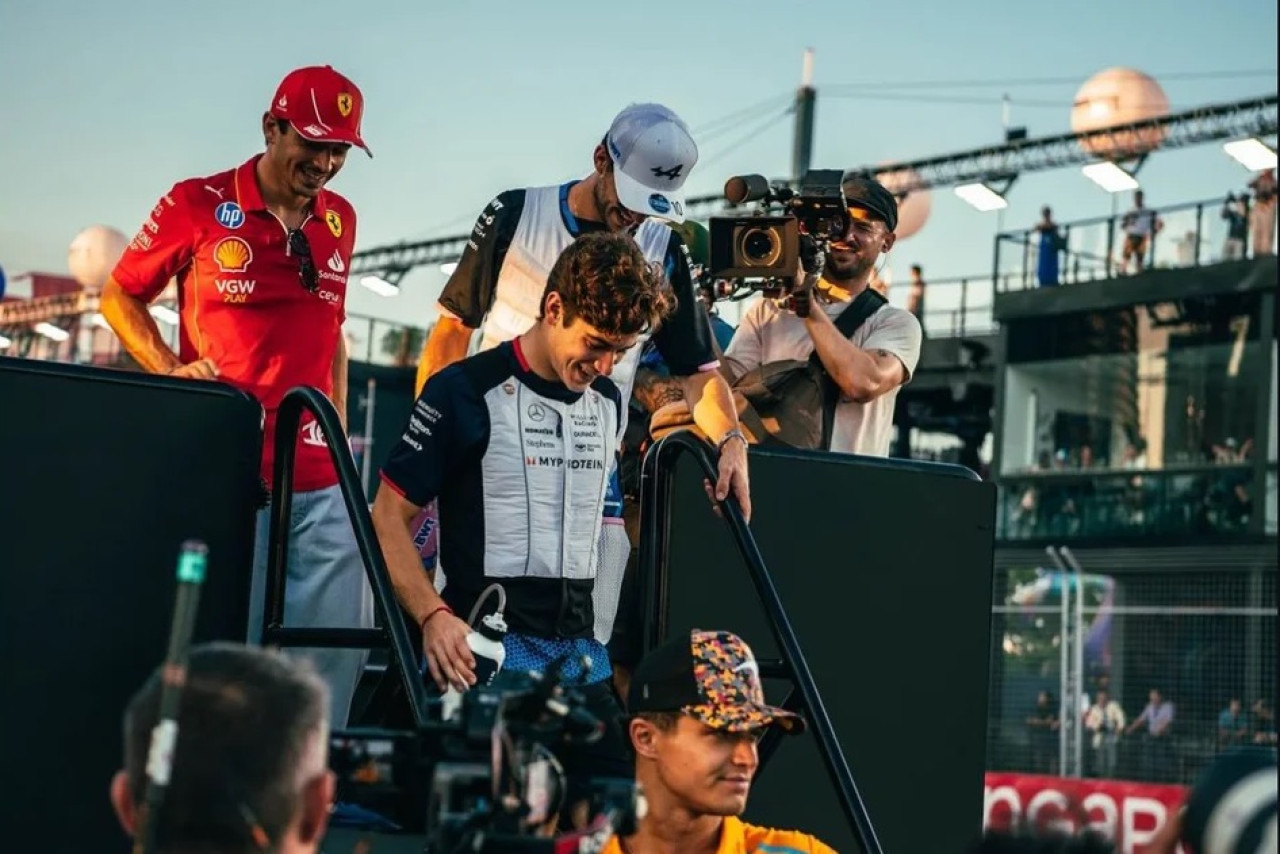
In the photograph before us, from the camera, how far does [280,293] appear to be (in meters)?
6.08

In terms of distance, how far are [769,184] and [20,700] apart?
2.94 metres

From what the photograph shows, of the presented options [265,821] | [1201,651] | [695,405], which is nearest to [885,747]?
[695,405]

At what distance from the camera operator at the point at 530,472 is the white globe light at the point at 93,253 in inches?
1331

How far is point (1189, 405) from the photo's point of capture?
3203 cm

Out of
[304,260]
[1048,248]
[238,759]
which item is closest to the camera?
[238,759]

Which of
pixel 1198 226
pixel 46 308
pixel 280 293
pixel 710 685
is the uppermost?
pixel 1198 226

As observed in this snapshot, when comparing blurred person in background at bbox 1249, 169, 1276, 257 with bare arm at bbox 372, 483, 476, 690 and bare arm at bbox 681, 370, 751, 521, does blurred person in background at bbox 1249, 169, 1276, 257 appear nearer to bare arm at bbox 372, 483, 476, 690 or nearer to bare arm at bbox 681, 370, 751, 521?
bare arm at bbox 681, 370, 751, 521

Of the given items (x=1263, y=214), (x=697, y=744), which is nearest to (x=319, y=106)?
(x=697, y=744)

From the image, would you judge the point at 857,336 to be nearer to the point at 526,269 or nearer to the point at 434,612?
the point at 526,269

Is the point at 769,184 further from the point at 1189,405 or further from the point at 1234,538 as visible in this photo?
the point at 1189,405

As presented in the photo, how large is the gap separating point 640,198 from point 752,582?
113 cm

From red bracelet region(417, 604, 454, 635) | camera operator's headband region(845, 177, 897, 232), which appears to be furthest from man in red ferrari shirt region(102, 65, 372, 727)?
camera operator's headband region(845, 177, 897, 232)

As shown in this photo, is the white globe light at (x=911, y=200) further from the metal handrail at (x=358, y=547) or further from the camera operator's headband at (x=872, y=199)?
the metal handrail at (x=358, y=547)

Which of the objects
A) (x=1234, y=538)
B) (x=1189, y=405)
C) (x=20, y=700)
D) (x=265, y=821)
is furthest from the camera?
(x=1189, y=405)
